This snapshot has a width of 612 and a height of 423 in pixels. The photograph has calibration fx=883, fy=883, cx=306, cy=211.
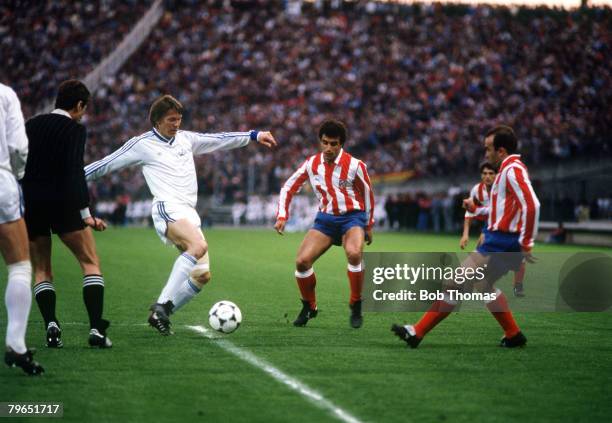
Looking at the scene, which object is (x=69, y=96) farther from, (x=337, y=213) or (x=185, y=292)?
(x=337, y=213)

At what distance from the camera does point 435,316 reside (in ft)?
23.7

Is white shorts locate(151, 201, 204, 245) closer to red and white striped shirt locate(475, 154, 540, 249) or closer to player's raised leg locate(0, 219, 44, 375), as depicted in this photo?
player's raised leg locate(0, 219, 44, 375)

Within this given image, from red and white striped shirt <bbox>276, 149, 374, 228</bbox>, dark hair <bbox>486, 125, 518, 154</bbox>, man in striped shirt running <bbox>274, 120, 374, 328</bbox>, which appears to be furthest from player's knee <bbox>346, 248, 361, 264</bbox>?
dark hair <bbox>486, 125, 518, 154</bbox>

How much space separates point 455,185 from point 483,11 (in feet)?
52.9

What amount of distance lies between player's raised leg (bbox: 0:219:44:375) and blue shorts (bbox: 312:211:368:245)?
3.73m

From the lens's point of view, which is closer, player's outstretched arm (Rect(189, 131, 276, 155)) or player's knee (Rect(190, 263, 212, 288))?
player's knee (Rect(190, 263, 212, 288))

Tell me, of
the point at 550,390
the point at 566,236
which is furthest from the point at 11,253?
the point at 566,236

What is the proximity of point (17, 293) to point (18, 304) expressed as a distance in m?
0.07

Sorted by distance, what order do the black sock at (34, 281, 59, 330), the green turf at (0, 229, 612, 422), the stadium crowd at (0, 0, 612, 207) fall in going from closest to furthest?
the green turf at (0, 229, 612, 422) < the black sock at (34, 281, 59, 330) < the stadium crowd at (0, 0, 612, 207)

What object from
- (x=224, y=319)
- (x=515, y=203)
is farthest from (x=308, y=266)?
(x=515, y=203)

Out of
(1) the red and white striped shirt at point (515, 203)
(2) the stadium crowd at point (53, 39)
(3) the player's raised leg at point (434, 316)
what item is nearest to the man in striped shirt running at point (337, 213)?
(3) the player's raised leg at point (434, 316)

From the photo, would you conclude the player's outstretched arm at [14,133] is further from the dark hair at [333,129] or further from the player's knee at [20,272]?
the dark hair at [333,129]

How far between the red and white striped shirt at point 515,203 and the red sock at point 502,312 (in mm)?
592

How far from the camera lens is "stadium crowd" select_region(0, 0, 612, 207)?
38.8m
